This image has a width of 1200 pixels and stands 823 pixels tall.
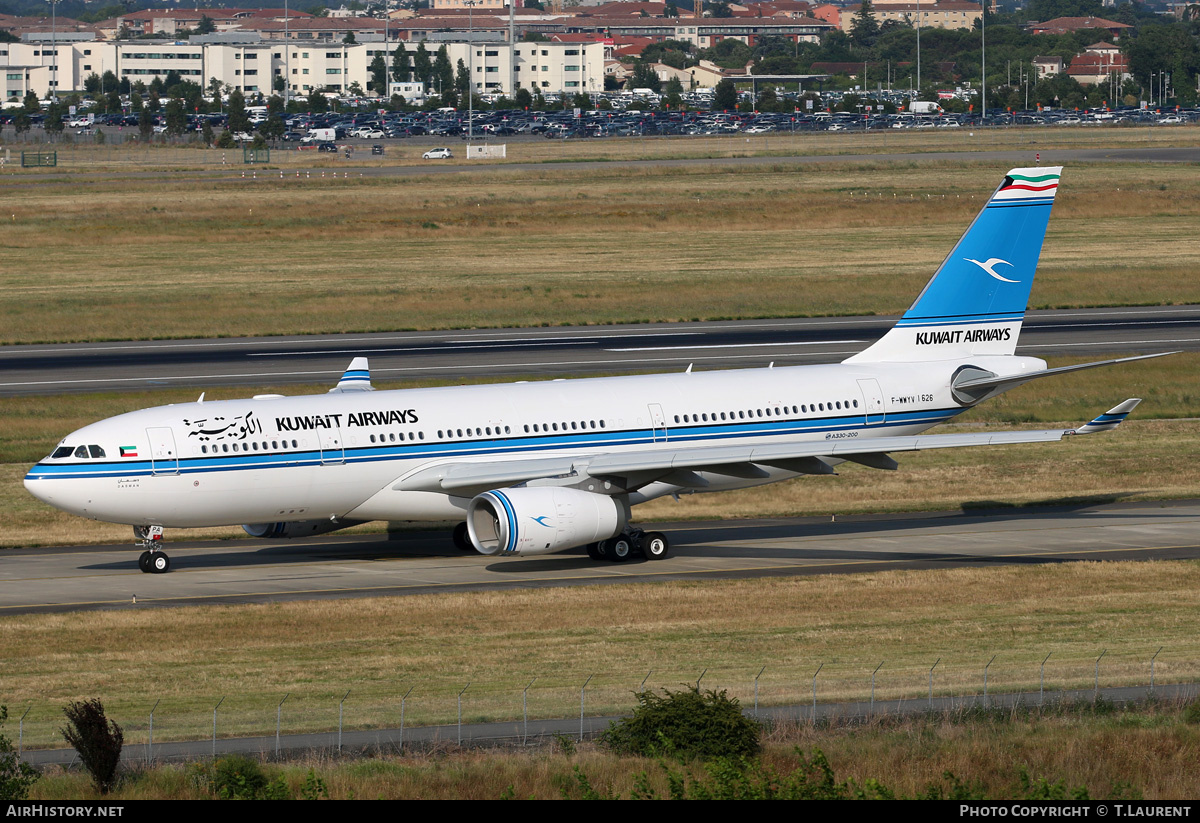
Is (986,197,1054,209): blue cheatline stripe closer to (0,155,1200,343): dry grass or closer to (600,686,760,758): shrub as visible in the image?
(600,686,760,758): shrub

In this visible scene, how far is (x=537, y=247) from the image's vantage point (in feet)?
390

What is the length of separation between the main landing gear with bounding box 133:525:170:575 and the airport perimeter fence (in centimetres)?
1133

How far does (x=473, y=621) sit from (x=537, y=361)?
124ft

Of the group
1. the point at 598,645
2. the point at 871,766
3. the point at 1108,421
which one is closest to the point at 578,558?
the point at 598,645

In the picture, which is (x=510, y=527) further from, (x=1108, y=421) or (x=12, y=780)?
(x=12, y=780)

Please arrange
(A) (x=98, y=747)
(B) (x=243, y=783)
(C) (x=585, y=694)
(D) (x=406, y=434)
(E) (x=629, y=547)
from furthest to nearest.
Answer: (E) (x=629, y=547), (D) (x=406, y=434), (C) (x=585, y=694), (A) (x=98, y=747), (B) (x=243, y=783)

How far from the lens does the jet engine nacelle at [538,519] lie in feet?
139

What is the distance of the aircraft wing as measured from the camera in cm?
4353

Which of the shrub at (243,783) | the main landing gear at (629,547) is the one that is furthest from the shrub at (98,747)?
the main landing gear at (629,547)

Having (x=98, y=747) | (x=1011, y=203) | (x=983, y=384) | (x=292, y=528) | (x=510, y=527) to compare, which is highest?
(x=1011, y=203)

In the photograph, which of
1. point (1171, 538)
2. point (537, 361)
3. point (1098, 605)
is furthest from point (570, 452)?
point (537, 361)

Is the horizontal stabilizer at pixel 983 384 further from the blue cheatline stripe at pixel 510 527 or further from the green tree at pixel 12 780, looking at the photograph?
the green tree at pixel 12 780

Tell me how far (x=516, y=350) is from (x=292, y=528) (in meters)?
33.7

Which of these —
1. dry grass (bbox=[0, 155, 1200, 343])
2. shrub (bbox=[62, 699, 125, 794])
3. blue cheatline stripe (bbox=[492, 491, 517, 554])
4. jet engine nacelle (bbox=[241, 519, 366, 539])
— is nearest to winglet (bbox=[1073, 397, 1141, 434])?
blue cheatline stripe (bbox=[492, 491, 517, 554])
